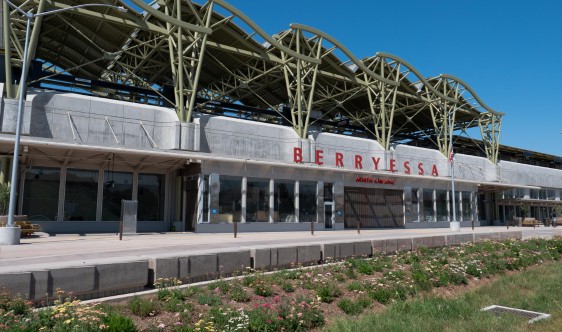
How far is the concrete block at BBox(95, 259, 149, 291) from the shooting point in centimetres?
898

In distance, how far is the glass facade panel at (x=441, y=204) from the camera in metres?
45.2

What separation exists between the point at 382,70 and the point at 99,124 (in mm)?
29514

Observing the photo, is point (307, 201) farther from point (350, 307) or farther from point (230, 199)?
point (350, 307)

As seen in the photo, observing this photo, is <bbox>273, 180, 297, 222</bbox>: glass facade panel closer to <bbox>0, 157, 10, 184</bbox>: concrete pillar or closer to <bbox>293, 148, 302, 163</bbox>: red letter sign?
<bbox>293, 148, 302, 163</bbox>: red letter sign

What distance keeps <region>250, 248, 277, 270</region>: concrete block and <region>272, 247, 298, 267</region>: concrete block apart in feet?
0.56

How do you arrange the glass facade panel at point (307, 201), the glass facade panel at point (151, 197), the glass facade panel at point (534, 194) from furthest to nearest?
the glass facade panel at point (534, 194)
the glass facade panel at point (307, 201)
the glass facade panel at point (151, 197)

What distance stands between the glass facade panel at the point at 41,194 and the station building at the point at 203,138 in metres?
0.06

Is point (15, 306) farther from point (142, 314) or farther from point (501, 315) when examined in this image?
point (501, 315)

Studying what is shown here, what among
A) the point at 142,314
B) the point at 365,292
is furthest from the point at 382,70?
the point at 142,314

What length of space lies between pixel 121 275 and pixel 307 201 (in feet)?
84.0

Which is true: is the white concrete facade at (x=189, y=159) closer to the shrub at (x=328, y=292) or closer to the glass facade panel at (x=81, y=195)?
the glass facade panel at (x=81, y=195)

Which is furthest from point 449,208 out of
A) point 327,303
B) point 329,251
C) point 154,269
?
Result: point 154,269

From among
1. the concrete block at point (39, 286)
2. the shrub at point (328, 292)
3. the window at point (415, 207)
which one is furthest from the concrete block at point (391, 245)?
the window at point (415, 207)

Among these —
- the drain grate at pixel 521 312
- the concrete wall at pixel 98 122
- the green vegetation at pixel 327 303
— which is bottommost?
the drain grate at pixel 521 312
